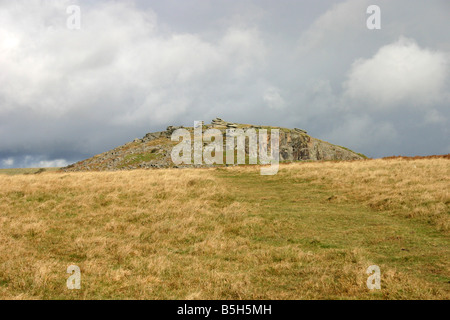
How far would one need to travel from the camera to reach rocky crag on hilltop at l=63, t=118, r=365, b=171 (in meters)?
63.0

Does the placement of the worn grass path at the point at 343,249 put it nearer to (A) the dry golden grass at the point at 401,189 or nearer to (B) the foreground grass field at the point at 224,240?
(B) the foreground grass field at the point at 224,240

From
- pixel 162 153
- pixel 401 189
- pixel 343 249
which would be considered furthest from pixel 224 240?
pixel 162 153

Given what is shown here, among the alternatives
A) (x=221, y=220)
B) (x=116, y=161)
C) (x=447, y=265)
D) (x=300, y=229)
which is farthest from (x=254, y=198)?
(x=116, y=161)

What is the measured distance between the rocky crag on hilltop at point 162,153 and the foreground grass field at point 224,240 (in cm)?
3666

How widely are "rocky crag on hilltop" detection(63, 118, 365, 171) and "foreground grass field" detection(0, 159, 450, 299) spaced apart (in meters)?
36.7

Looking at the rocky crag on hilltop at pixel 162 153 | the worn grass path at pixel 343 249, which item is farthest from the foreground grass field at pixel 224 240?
the rocky crag on hilltop at pixel 162 153

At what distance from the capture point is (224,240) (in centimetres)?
1340

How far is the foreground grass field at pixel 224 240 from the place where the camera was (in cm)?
868

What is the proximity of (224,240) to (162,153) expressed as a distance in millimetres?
55479

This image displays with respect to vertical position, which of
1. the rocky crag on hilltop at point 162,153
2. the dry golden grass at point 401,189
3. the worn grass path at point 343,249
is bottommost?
the worn grass path at point 343,249

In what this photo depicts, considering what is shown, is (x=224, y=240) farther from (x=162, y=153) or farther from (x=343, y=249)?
(x=162, y=153)
